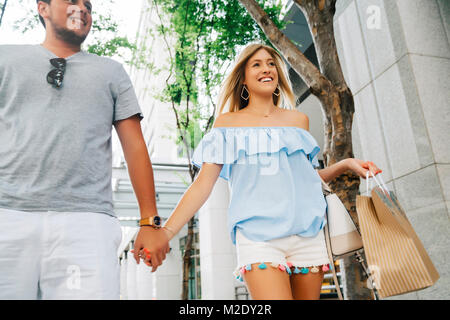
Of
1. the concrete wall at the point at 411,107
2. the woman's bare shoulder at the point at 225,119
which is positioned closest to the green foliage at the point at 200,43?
the concrete wall at the point at 411,107

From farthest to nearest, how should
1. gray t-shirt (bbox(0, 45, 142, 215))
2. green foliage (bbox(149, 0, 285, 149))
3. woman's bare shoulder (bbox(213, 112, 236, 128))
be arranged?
green foliage (bbox(149, 0, 285, 149)), woman's bare shoulder (bbox(213, 112, 236, 128)), gray t-shirt (bbox(0, 45, 142, 215))

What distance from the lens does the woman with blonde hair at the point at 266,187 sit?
1.91m

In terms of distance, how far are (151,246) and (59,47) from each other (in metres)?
1.01

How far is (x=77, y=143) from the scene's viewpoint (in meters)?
1.73

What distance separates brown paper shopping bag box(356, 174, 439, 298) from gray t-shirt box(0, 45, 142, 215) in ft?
3.74

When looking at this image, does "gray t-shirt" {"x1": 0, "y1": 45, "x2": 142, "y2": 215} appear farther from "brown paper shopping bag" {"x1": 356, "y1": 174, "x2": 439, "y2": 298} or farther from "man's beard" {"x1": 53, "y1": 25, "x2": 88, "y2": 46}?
"brown paper shopping bag" {"x1": 356, "y1": 174, "x2": 439, "y2": 298}

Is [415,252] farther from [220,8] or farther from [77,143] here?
[220,8]

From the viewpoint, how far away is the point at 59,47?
6.48 feet

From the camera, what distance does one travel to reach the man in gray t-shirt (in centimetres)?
156

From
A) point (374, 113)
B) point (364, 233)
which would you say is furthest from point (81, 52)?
point (374, 113)

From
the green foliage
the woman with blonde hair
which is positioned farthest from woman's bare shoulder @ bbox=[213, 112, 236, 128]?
the green foliage

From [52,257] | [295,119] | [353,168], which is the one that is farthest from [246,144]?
[52,257]

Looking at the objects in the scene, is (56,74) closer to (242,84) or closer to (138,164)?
(138,164)

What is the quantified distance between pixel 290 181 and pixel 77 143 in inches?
38.8
